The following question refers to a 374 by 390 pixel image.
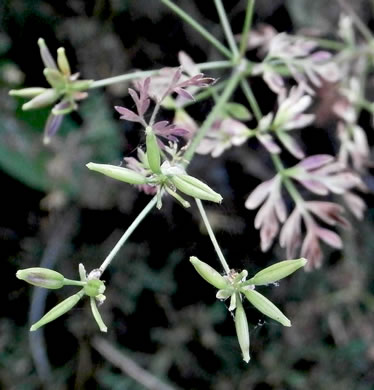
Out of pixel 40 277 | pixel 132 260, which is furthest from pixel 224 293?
pixel 132 260

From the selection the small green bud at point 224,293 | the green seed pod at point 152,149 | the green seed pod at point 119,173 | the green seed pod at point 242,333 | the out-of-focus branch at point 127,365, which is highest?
the green seed pod at point 152,149

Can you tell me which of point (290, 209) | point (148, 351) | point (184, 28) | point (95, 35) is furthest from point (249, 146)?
point (148, 351)

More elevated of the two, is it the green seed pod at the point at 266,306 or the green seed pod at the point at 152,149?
the green seed pod at the point at 152,149

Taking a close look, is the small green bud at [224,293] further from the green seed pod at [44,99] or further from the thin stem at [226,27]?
the thin stem at [226,27]

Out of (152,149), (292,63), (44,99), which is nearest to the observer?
(152,149)

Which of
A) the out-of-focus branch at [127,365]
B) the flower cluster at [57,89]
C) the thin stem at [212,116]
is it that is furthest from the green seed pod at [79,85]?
the out-of-focus branch at [127,365]

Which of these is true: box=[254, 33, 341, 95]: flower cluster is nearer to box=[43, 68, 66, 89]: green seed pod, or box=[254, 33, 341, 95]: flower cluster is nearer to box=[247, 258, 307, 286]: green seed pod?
box=[43, 68, 66, 89]: green seed pod

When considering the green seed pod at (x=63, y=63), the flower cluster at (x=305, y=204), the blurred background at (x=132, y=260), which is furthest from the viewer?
the blurred background at (x=132, y=260)

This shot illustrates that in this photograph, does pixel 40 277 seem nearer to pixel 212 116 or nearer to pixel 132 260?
pixel 212 116
